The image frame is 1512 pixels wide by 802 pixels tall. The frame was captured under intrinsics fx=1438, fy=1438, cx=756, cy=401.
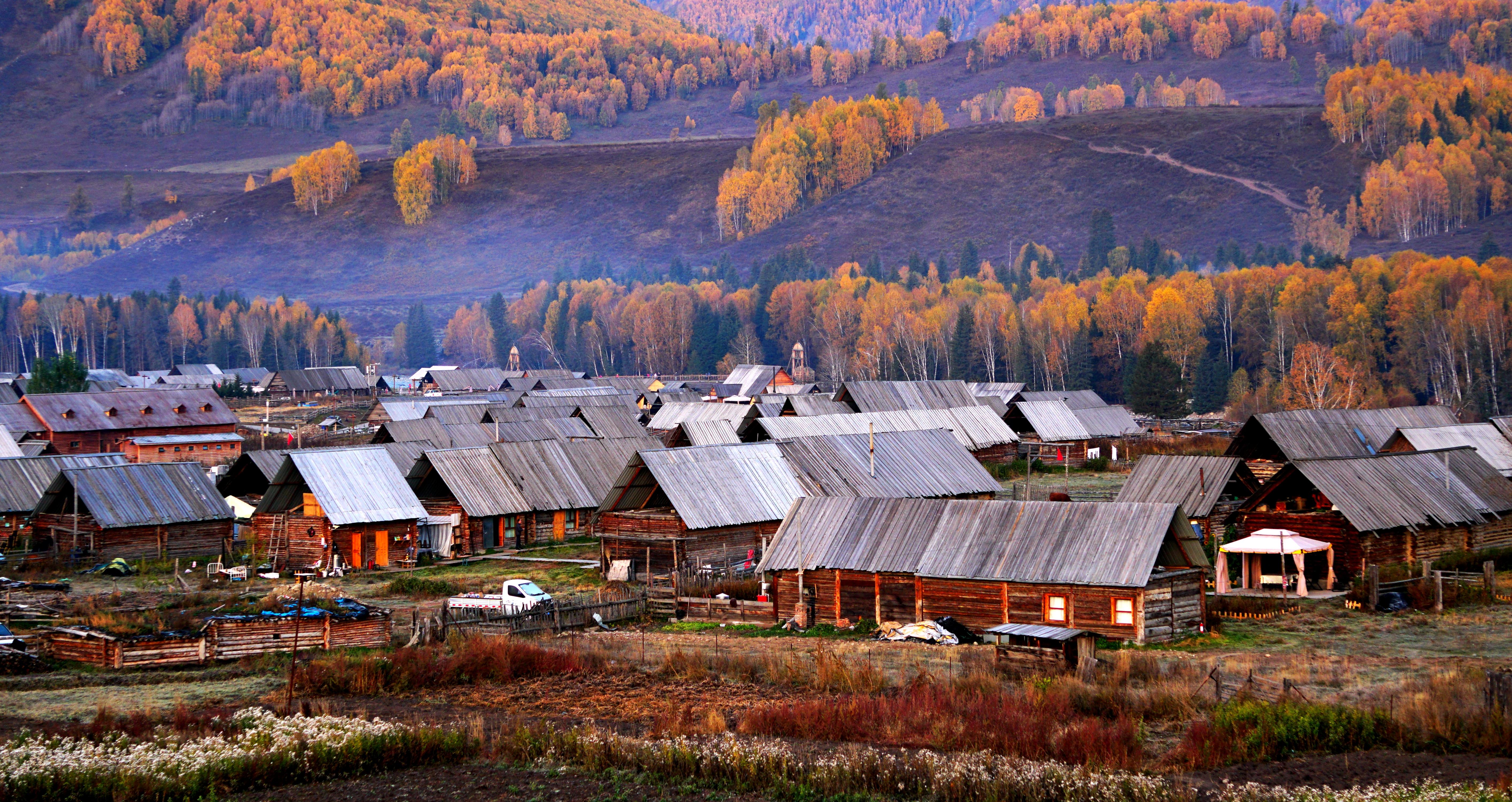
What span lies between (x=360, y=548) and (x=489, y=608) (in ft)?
36.9

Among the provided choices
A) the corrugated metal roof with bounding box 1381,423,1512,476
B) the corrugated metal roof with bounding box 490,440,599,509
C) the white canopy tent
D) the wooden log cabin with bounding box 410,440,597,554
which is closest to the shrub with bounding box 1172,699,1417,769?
the white canopy tent

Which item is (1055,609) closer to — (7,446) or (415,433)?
(415,433)

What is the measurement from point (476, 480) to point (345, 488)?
5.26 meters

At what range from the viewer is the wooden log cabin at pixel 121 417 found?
8138 cm

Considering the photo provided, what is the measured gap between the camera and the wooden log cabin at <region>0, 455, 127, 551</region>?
47.7m

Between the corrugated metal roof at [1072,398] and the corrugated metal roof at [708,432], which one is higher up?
the corrugated metal roof at [1072,398]

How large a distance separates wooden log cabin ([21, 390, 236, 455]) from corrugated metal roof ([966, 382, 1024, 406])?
45.9m

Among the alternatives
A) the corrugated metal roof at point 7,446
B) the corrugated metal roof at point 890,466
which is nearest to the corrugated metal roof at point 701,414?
the corrugated metal roof at point 890,466

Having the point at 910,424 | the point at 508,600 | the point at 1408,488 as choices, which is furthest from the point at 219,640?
the point at 910,424

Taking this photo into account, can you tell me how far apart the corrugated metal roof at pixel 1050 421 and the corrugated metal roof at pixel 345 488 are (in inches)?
1669

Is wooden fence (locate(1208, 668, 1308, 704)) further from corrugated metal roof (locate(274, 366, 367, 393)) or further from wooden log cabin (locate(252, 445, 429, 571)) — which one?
corrugated metal roof (locate(274, 366, 367, 393))

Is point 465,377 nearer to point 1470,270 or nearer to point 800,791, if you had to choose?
point 1470,270

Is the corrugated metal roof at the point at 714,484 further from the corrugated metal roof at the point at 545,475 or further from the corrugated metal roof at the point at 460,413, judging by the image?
the corrugated metal roof at the point at 460,413

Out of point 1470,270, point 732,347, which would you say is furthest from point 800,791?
point 732,347
